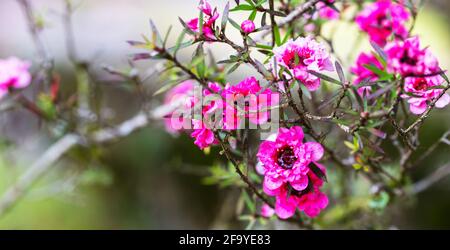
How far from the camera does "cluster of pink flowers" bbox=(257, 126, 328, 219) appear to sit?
83 centimetres

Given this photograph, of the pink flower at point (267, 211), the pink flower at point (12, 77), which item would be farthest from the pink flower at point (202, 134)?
the pink flower at point (12, 77)

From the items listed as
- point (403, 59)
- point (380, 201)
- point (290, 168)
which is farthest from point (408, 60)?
point (380, 201)

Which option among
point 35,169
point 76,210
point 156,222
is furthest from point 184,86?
point 76,210

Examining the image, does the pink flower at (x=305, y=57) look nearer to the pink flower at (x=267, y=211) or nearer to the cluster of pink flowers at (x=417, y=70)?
the cluster of pink flowers at (x=417, y=70)

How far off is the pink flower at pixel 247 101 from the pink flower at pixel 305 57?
2.3 inches

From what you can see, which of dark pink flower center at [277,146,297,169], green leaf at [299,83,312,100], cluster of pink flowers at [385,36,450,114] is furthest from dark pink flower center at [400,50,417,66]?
dark pink flower center at [277,146,297,169]

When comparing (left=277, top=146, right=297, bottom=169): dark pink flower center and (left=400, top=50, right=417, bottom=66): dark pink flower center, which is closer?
(left=400, top=50, right=417, bottom=66): dark pink flower center

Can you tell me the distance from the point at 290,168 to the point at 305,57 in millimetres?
183

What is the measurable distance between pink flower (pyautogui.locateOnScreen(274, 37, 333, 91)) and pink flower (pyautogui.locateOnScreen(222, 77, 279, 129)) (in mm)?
59

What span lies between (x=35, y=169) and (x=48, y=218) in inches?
25.8

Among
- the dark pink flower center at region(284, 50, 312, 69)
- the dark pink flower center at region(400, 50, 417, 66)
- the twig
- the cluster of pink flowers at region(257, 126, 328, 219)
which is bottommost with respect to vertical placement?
the twig

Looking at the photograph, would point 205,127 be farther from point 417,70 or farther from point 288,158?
point 417,70

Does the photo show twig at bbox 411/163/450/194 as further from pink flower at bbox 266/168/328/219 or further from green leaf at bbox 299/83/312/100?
green leaf at bbox 299/83/312/100
